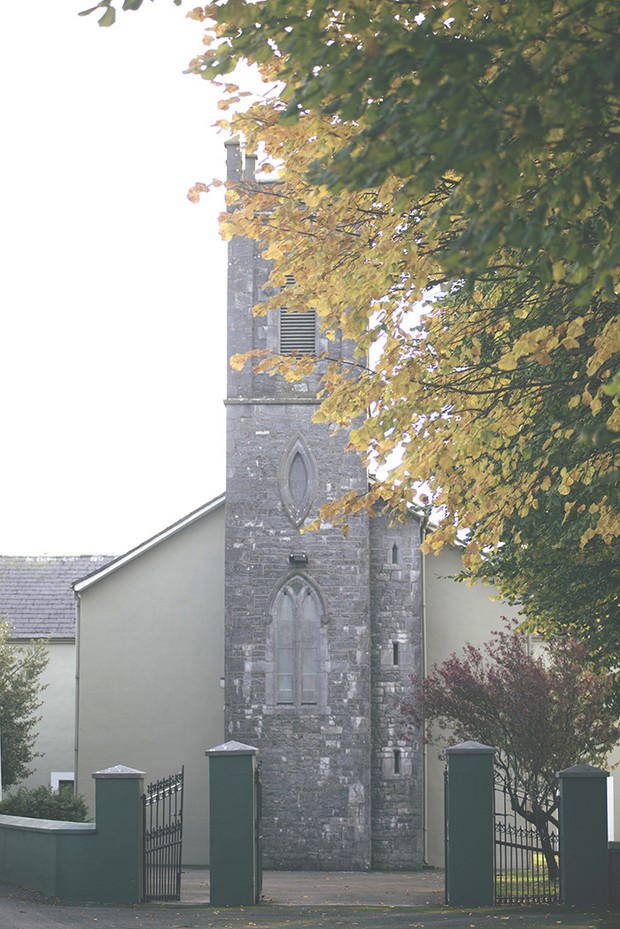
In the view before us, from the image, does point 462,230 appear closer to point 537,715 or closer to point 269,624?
point 537,715

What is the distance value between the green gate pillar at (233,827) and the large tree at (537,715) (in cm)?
522

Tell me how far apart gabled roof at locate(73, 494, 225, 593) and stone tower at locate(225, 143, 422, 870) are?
9.37ft

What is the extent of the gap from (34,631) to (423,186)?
31656mm

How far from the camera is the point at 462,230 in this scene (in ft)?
28.9

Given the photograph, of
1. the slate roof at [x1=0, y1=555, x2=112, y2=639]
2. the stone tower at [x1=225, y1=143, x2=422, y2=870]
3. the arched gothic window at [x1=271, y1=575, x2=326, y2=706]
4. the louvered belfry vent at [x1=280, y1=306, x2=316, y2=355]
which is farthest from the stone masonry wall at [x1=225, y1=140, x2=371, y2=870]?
the slate roof at [x1=0, y1=555, x2=112, y2=639]

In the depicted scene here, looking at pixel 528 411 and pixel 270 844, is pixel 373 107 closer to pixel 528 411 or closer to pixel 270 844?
pixel 528 411

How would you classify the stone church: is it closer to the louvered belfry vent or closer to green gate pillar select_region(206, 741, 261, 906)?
the louvered belfry vent

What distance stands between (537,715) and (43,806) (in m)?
8.23

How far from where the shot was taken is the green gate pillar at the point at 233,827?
17.0 m

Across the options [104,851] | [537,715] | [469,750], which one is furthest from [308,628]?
[104,851]

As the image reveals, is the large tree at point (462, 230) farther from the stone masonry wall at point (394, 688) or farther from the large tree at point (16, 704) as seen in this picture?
the large tree at point (16, 704)

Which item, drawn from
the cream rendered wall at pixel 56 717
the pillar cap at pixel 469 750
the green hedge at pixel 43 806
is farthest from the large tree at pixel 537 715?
the cream rendered wall at pixel 56 717

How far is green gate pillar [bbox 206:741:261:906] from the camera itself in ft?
55.7

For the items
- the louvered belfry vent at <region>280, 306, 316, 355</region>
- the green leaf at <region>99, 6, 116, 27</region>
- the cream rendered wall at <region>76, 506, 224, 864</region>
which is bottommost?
the cream rendered wall at <region>76, 506, 224, 864</region>
